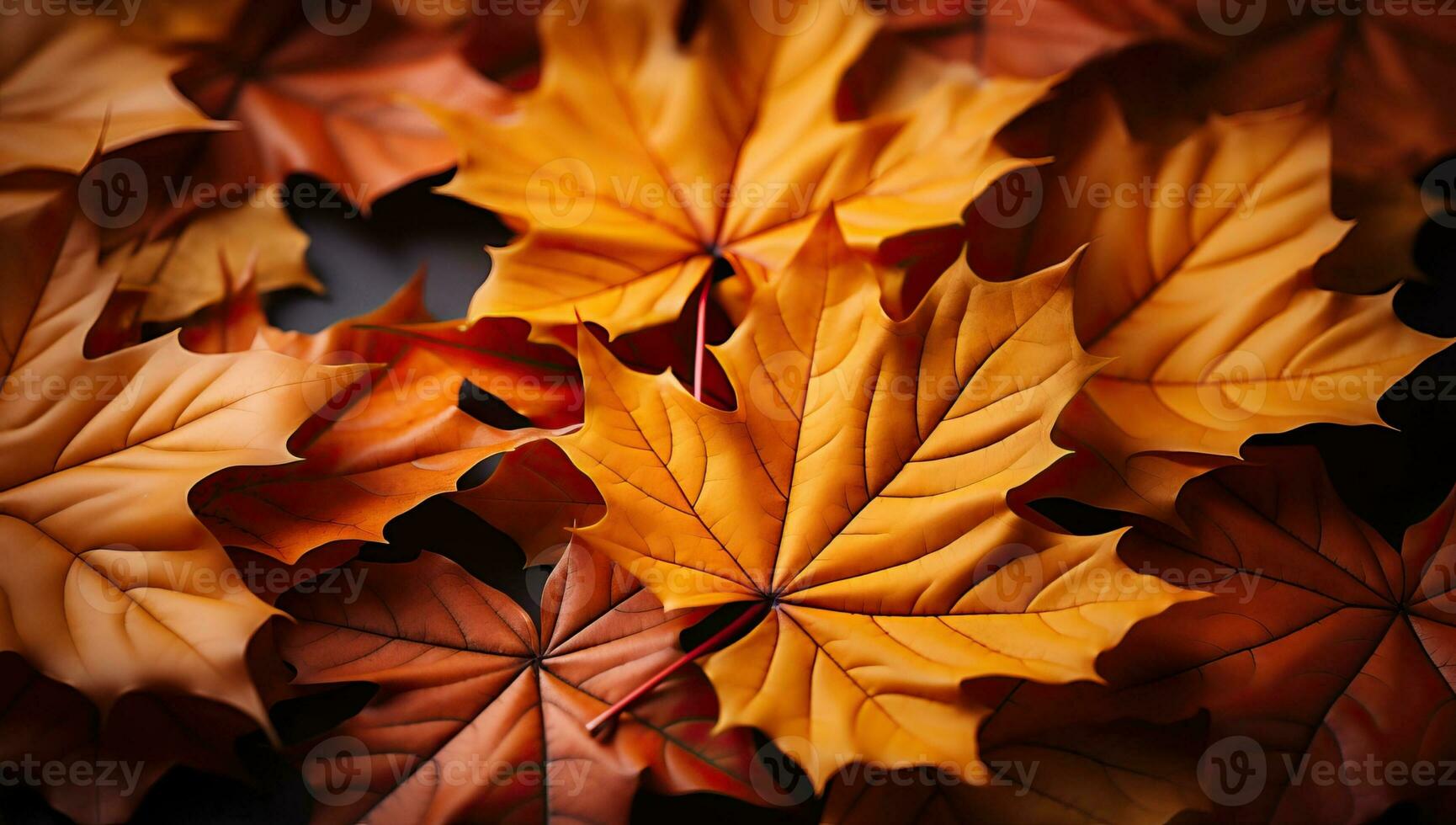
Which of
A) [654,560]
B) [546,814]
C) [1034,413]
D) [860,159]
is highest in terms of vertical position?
[860,159]

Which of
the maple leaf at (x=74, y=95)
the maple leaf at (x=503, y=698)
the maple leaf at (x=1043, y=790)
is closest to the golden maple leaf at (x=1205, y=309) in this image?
the maple leaf at (x=1043, y=790)

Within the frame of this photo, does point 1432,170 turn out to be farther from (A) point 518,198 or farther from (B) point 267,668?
(B) point 267,668

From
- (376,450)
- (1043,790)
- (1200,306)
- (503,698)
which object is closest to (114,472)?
(376,450)

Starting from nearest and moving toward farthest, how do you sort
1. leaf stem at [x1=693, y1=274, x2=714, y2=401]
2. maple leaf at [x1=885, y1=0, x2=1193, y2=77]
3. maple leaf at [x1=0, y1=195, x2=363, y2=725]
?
maple leaf at [x1=0, y1=195, x2=363, y2=725], leaf stem at [x1=693, y1=274, x2=714, y2=401], maple leaf at [x1=885, y1=0, x2=1193, y2=77]

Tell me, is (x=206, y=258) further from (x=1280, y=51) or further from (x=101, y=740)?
(x=1280, y=51)

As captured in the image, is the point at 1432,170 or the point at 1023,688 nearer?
the point at 1023,688

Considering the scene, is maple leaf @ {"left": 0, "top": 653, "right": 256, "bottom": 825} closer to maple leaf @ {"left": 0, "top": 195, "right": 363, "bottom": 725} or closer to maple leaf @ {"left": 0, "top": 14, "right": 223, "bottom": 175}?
maple leaf @ {"left": 0, "top": 195, "right": 363, "bottom": 725}

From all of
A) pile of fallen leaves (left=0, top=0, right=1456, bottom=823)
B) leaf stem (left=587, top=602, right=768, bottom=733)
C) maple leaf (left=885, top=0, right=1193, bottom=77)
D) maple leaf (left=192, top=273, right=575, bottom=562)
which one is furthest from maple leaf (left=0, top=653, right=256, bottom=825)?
maple leaf (left=885, top=0, right=1193, bottom=77)

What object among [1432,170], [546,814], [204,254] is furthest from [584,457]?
[1432,170]
